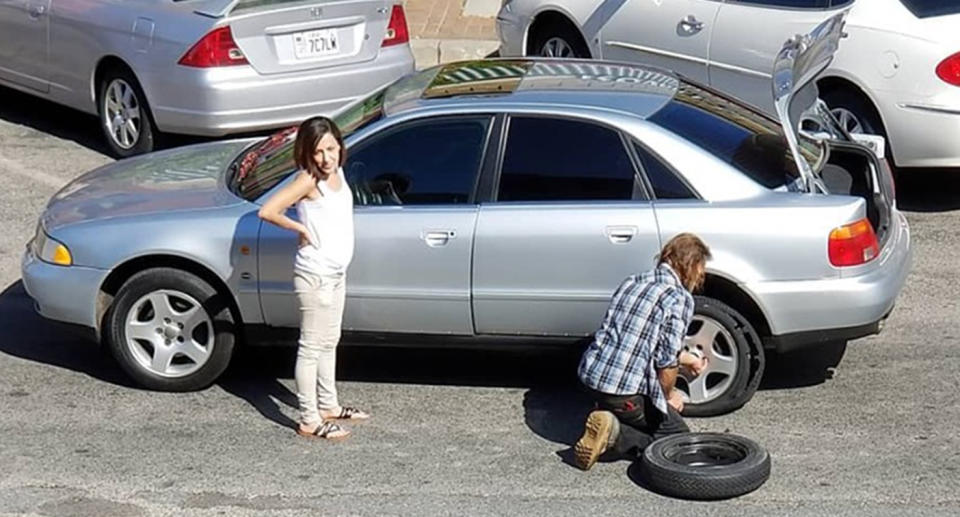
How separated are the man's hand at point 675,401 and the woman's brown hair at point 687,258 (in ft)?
1.77

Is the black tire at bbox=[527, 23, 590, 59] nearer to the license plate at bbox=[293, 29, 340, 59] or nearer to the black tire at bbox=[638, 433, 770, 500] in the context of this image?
the license plate at bbox=[293, 29, 340, 59]

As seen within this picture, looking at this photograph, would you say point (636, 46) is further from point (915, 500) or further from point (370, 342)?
point (915, 500)

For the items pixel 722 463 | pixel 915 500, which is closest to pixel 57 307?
pixel 722 463

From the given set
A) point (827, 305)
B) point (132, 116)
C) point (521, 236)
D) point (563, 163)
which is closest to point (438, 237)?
point (521, 236)

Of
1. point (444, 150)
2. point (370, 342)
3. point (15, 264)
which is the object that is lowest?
point (15, 264)

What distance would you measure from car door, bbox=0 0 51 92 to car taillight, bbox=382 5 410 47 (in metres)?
2.41

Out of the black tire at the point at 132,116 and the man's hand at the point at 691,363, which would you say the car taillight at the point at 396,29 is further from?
the man's hand at the point at 691,363

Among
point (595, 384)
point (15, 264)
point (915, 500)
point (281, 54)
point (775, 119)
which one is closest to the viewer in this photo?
point (915, 500)

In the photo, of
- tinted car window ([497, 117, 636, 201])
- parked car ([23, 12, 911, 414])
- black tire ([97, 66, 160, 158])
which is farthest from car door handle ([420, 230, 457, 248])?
black tire ([97, 66, 160, 158])

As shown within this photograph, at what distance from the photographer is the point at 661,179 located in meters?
7.34

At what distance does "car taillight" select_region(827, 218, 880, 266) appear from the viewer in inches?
283

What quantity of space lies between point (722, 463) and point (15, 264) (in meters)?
4.66

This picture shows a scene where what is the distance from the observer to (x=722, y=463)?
6762mm

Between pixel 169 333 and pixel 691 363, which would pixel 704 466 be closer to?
pixel 691 363
